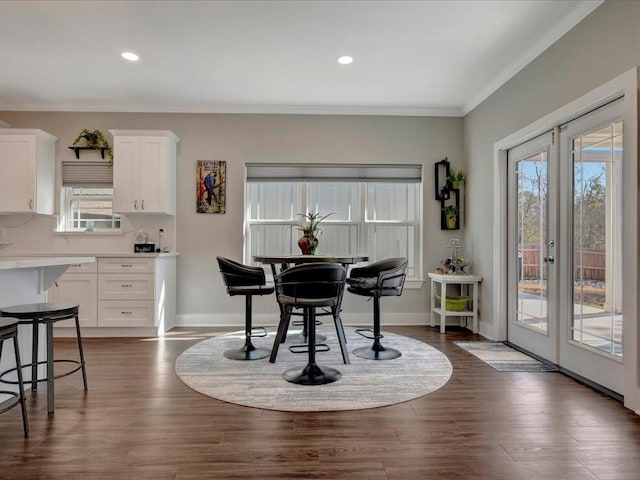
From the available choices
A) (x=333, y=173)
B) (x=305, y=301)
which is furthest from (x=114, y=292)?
(x=333, y=173)

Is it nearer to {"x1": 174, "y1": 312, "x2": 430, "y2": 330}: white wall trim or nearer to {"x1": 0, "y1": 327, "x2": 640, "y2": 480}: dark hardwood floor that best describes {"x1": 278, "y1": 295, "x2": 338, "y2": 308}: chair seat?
{"x1": 0, "y1": 327, "x2": 640, "y2": 480}: dark hardwood floor

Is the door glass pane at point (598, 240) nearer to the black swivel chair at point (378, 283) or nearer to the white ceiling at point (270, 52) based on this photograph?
the white ceiling at point (270, 52)

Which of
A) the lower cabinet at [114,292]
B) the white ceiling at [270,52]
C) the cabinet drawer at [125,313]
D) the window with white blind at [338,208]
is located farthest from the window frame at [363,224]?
the cabinet drawer at [125,313]

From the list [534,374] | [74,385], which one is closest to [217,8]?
[74,385]

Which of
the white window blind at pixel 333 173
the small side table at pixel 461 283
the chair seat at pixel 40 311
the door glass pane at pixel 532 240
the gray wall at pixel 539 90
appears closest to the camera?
the chair seat at pixel 40 311

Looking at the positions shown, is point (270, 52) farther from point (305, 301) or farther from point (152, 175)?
point (305, 301)

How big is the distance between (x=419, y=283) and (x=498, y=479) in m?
3.49

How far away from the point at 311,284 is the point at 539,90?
2687mm

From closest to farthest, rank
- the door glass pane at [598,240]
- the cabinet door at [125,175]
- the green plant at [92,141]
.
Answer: the door glass pane at [598,240]
the cabinet door at [125,175]
the green plant at [92,141]

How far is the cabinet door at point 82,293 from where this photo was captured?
4.42 meters

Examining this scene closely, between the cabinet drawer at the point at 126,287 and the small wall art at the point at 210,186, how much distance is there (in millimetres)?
1131

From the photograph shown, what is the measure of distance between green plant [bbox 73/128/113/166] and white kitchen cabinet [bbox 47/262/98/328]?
145cm

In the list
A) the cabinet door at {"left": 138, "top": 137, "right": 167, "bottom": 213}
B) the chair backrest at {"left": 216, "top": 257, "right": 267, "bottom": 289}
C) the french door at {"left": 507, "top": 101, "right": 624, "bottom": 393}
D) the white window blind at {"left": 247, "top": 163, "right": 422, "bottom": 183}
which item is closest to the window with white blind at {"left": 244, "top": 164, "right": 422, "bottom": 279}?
the white window blind at {"left": 247, "top": 163, "right": 422, "bottom": 183}

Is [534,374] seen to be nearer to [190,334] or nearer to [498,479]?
[498,479]
